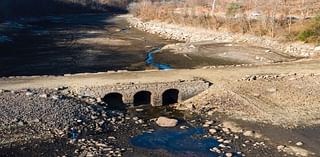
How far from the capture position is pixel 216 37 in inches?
1940

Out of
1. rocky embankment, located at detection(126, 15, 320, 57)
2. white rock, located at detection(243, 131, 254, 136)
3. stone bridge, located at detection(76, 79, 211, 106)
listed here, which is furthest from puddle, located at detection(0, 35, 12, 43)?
white rock, located at detection(243, 131, 254, 136)

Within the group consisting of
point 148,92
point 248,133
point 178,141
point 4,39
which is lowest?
point 178,141

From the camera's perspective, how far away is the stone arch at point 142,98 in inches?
925

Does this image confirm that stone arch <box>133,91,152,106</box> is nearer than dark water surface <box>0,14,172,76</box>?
Yes

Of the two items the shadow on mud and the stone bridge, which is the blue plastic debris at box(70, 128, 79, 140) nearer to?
the shadow on mud

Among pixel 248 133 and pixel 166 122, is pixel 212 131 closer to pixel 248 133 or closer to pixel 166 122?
pixel 248 133

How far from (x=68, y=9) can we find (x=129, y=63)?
69363 mm

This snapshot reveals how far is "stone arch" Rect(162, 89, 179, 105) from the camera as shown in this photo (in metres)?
23.8

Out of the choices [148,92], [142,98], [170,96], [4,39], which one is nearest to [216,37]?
[4,39]

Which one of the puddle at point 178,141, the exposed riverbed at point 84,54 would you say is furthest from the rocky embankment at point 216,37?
the puddle at point 178,141

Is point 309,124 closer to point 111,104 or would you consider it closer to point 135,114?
point 135,114

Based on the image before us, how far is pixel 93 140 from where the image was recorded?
683 inches

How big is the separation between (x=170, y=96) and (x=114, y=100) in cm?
288

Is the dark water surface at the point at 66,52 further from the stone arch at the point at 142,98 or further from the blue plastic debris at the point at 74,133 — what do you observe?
the blue plastic debris at the point at 74,133
